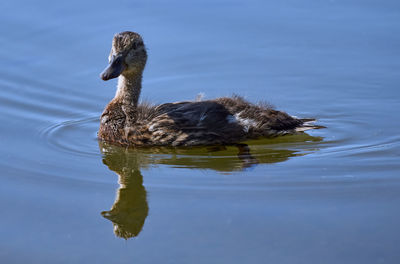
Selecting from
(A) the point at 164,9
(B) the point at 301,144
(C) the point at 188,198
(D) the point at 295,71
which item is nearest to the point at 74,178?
(C) the point at 188,198

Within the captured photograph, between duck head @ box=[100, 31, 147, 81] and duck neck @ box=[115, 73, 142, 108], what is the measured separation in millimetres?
58

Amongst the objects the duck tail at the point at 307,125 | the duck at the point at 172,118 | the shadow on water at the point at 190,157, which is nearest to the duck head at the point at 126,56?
the duck at the point at 172,118

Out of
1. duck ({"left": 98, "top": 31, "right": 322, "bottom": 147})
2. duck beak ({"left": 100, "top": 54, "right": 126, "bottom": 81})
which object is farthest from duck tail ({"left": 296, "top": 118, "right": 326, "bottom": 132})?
duck beak ({"left": 100, "top": 54, "right": 126, "bottom": 81})

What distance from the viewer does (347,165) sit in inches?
266

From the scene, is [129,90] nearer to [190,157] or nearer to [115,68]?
[115,68]

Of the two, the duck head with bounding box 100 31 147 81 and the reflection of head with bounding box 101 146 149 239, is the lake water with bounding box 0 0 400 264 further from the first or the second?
the duck head with bounding box 100 31 147 81

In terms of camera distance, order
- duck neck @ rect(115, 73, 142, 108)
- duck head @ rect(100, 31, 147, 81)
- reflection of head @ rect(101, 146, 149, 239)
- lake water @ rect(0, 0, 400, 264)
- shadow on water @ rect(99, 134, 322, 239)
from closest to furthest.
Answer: lake water @ rect(0, 0, 400, 264), reflection of head @ rect(101, 146, 149, 239), shadow on water @ rect(99, 134, 322, 239), duck head @ rect(100, 31, 147, 81), duck neck @ rect(115, 73, 142, 108)

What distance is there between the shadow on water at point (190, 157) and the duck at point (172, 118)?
0.11m

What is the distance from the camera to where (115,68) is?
296 inches

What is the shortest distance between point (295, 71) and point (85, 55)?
2959 millimetres

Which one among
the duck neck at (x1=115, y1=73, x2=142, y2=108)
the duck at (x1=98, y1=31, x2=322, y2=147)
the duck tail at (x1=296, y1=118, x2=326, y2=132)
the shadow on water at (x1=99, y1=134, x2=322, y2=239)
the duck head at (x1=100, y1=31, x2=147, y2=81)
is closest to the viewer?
the shadow on water at (x1=99, y1=134, x2=322, y2=239)

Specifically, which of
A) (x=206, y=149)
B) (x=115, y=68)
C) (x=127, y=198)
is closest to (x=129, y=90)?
(x=115, y=68)

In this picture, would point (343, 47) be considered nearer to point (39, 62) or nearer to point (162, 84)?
point (162, 84)

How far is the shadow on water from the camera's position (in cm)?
636
